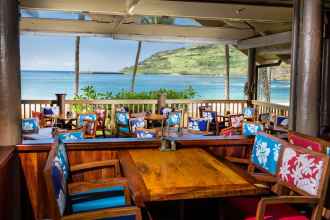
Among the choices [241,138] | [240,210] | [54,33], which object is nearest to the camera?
[240,210]

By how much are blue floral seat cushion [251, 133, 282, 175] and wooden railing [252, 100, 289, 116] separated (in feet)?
16.1

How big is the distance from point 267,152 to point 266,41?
6.03 m

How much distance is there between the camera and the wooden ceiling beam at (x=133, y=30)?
8.09 meters

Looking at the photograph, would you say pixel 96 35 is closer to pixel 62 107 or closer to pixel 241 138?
pixel 62 107

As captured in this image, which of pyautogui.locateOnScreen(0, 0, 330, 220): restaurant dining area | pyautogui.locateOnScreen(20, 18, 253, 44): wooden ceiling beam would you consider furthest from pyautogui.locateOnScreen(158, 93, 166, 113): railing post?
pyautogui.locateOnScreen(0, 0, 330, 220): restaurant dining area

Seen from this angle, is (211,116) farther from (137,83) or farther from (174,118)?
(137,83)

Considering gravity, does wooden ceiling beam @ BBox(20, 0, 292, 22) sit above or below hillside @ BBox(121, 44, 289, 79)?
below

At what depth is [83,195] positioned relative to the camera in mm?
2828

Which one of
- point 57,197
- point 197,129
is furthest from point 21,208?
point 197,129

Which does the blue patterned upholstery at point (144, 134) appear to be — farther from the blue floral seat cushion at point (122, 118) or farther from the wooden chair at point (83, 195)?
the blue floral seat cushion at point (122, 118)

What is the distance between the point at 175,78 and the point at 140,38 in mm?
40503

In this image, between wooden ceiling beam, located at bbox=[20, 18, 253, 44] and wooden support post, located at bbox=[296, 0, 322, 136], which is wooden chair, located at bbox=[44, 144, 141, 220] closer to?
wooden support post, located at bbox=[296, 0, 322, 136]

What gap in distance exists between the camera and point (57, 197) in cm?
212

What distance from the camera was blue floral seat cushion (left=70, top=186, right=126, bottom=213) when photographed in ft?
8.59
